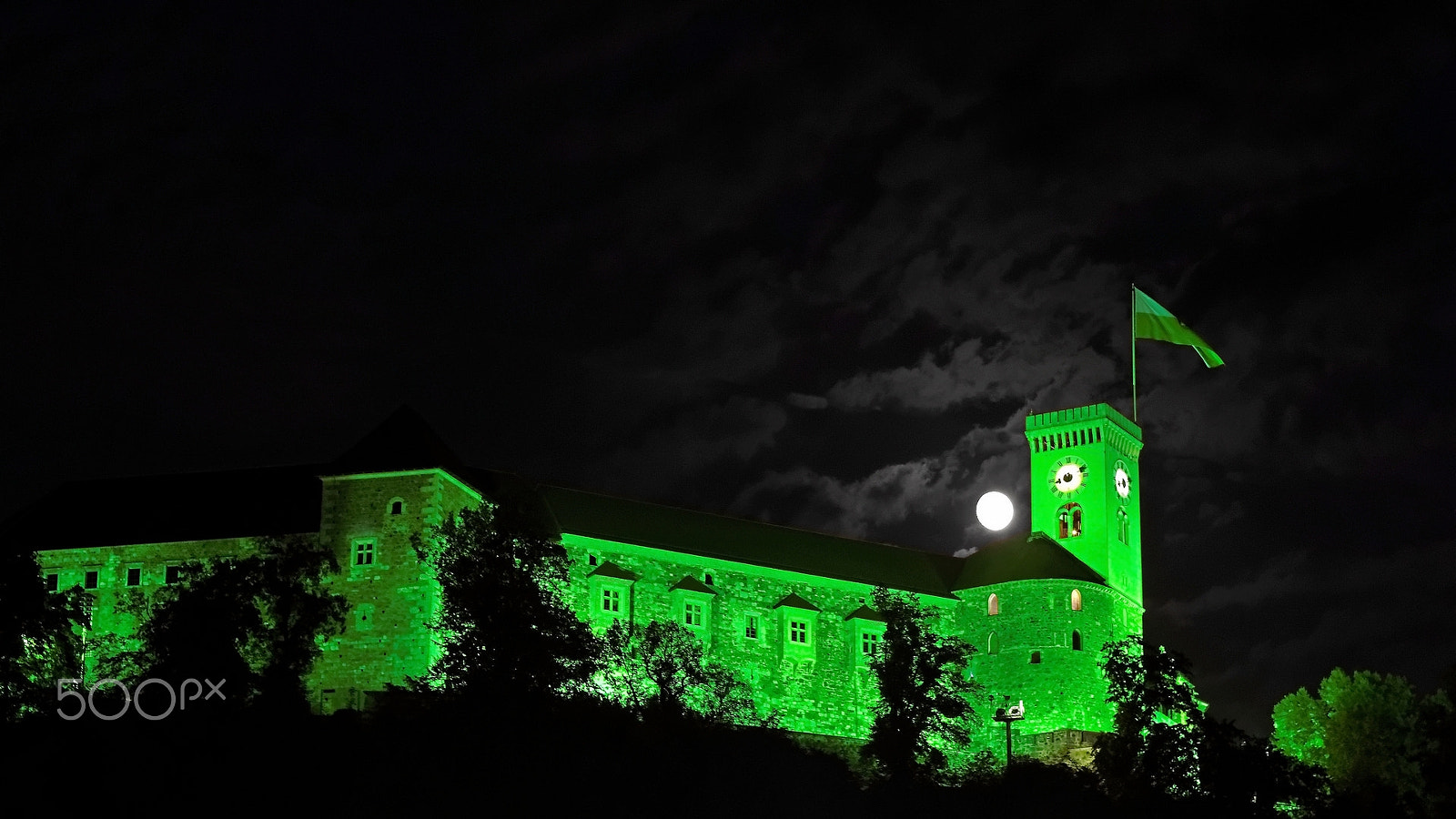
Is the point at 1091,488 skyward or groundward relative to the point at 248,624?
skyward

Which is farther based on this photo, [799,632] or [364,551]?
[799,632]

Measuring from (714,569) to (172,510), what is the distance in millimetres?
23112

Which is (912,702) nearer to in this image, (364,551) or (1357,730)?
(364,551)

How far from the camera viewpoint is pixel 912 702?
6906 cm

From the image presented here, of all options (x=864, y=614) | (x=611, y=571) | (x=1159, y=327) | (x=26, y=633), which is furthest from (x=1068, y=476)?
(x=26, y=633)

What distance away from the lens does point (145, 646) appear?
66.0m

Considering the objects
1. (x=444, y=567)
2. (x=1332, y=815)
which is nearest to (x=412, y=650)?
(x=444, y=567)

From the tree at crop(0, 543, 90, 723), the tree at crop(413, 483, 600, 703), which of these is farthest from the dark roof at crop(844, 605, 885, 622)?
the tree at crop(0, 543, 90, 723)

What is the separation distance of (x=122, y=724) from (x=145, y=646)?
896 centimetres

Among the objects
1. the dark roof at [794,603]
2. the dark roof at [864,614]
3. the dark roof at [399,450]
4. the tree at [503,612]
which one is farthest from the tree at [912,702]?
the dark roof at [399,450]

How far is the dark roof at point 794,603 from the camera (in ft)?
268

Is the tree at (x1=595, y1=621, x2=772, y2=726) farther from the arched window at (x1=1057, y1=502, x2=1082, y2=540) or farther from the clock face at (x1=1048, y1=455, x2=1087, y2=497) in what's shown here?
the clock face at (x1=1048, y1=455, x2=1087, y2=497)

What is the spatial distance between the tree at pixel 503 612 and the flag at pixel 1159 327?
37.9m

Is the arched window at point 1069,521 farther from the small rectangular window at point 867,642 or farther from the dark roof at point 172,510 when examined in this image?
the dark roof at point 172,510
